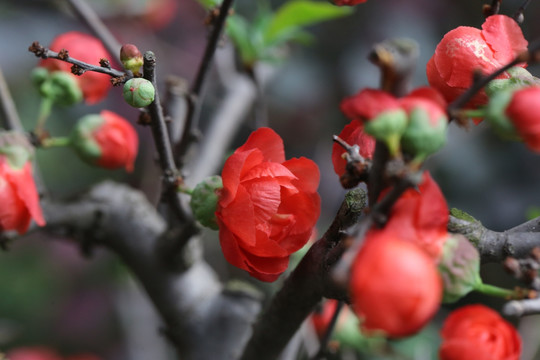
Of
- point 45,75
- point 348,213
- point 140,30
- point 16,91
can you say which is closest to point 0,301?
point 16,91

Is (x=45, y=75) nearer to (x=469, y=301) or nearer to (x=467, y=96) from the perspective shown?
(x=467, y=96)

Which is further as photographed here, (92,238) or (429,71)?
(92,238)

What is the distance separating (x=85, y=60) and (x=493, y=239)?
612 mm

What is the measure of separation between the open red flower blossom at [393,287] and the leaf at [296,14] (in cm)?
80

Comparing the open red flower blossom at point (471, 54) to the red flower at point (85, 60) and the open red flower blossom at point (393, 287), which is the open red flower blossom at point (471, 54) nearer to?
the open red flower blossom at point (393, 287)

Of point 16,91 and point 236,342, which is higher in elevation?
point 236,342

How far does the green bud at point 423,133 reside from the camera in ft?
1.20

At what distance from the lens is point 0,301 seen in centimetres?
174

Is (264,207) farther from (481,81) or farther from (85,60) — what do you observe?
(85,60)

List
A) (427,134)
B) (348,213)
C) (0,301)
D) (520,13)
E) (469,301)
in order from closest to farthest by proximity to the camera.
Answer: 1. (427,134)
2. (348,213)
3. (520,13)
4. (469,301)
5. (0,301)

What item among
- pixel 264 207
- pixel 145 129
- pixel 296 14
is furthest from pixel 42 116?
pixel 145 129

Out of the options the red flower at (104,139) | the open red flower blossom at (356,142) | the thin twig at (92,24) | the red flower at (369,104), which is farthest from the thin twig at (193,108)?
the red flower at (369,104)

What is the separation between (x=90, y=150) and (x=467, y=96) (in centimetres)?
56

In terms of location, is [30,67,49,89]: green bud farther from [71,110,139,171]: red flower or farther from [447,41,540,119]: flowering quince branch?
[447,41,540,119]: flowering quince branch
